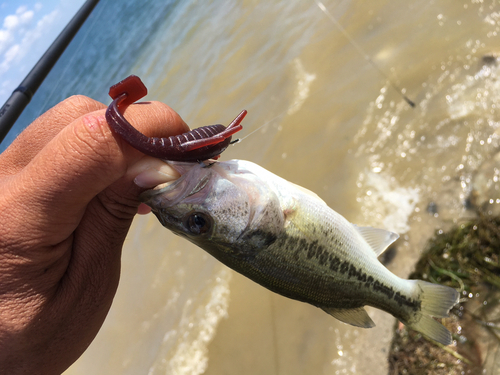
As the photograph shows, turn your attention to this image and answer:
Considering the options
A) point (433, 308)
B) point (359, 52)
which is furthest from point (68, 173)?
point (359, 52)

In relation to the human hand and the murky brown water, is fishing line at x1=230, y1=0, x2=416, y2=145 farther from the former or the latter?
the human hand

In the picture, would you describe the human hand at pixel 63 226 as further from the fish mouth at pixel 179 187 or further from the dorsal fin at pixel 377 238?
the dorsal fin at pixel 377 238

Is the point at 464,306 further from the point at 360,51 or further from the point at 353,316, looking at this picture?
the point at 360,51

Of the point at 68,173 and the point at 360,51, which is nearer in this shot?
the point at 68,173

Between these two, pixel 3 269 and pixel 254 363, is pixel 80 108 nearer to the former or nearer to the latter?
pixel 3 269

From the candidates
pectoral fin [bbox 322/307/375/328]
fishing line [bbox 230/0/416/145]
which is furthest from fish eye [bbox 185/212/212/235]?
fishing line [bbox 230/0/416/145]

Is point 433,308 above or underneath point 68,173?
underneath

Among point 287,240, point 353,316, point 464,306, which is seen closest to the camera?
point 287,240

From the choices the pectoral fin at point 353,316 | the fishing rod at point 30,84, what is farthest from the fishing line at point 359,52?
the fishing rod at point 30,84
